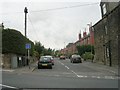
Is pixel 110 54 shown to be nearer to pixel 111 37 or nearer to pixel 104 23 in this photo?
pixel 111 37

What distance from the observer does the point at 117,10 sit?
3472cm

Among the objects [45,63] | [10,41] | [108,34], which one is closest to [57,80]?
[10,41]

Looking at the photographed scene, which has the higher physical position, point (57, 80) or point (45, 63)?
point (45, 63)

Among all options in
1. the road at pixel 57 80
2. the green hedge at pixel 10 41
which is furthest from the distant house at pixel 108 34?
the road at pixel 57 80

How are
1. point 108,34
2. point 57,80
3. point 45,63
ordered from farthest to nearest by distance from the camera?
point 108,34, point 45,63, point 57,80

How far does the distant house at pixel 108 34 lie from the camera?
119ft

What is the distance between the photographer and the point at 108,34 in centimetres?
4009

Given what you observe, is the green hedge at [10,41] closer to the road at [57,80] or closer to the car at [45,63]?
the car at [45,63]

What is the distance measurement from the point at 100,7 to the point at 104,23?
186 inches

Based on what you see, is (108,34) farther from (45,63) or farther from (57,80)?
(57,80)

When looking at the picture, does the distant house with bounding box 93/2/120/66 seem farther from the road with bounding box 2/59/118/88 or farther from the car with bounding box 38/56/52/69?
the road with bounding box 2/59/118/88

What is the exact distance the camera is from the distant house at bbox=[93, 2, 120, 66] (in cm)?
3614

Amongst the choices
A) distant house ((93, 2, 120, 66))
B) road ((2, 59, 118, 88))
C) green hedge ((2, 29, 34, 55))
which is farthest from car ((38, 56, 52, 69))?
road ((2, 59, 118, 88))

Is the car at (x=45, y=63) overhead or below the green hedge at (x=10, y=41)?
below
